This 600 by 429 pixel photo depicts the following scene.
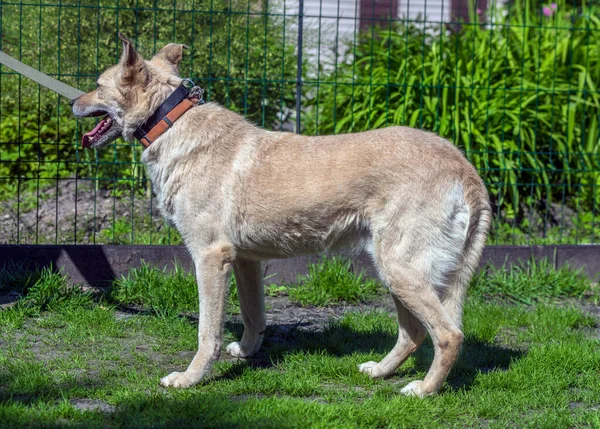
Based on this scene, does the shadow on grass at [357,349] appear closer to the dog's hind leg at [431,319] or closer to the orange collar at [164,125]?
the dog's hind leg at [431,319]

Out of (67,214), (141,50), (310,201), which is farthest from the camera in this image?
(67,214)

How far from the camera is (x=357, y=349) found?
201 inches

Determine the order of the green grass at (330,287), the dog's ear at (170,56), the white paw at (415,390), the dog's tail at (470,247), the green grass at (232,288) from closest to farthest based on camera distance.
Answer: the white paw at (415,390) < the dog's tail at (470,247) < the dog's ear at (170,56) < the green grass at (232,288) < the green grass at (330,287)

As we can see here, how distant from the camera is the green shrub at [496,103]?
785 centimetres

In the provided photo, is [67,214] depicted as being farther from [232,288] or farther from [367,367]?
[367,367]

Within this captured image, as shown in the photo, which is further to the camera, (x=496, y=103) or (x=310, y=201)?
(x=496, y=103)

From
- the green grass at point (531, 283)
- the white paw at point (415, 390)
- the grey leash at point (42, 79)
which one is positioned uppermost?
the grey leash at point (42, 79)

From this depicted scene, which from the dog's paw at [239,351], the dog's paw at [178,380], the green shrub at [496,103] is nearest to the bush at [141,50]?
the green shrub at [496,103]

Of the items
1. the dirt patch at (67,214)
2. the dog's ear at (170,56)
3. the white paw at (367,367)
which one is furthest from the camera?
the dirt patch at (67,214)

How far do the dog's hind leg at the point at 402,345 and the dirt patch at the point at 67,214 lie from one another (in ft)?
9.77

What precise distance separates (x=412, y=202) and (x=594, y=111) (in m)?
5.07

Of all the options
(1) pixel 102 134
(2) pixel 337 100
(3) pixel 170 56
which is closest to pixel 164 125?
(1) pixel 102 134

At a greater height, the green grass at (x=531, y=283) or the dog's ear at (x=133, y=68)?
the dog's ear at (x=133, y=68)

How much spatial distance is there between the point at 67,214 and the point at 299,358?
3931mm
